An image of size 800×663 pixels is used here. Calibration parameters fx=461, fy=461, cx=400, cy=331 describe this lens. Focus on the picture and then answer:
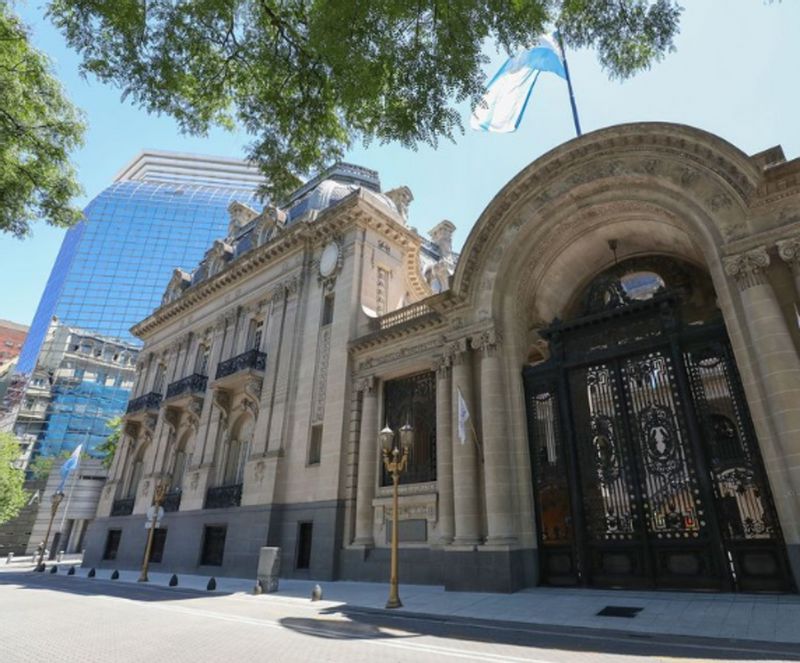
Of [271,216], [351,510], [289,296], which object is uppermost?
[271,216]

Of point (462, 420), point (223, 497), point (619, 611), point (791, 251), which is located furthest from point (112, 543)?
point (791, 251)

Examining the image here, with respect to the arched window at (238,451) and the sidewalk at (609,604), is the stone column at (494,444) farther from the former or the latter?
the arched window at (238,451)

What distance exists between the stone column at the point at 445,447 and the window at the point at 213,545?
434 inches

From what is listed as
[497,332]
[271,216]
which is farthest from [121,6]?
[271,216]

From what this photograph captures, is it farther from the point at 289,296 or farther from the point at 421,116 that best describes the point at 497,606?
the point at 289,296

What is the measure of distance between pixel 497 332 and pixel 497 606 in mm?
7675

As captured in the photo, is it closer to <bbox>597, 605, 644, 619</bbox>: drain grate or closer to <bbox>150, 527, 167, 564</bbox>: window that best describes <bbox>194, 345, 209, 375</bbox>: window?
<bbox>150, 527, 167, 564</bbox>: window

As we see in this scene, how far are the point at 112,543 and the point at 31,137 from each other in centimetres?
2610

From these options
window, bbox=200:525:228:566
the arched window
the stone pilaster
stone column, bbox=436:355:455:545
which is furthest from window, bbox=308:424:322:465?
the stone pilaster

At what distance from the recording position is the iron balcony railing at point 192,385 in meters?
25.0

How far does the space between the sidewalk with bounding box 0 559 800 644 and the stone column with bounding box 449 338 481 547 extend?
1627 millimetres

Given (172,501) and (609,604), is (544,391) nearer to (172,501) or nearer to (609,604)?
(609,604)

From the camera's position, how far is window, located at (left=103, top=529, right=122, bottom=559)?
27500mm

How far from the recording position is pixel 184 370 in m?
28.2
